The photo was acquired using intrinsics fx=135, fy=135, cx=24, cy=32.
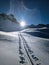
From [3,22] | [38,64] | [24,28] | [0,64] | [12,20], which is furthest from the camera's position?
[12,20]

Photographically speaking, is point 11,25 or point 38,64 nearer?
point 38,64

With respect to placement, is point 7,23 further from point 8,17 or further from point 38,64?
point 38,64

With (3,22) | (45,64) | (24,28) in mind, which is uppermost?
(3,22)

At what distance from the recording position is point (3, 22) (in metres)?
21.0

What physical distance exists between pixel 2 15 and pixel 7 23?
1.56 m

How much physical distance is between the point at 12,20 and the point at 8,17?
857 mm

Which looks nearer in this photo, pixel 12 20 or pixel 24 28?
pixel 24 28

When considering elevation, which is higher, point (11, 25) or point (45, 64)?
point (11, 25)

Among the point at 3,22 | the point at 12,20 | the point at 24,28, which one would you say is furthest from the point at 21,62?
the point at 12,20

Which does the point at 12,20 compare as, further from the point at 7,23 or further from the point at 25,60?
the point at 25,60

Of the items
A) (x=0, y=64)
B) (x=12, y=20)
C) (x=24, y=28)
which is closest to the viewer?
(x=0, y=64)

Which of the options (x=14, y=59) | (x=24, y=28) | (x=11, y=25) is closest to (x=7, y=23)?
(x=11, y=25)

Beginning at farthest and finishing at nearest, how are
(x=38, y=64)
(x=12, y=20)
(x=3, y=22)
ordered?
(x=12, y=20)
(x=3, y=22)
(x=38, y=64)

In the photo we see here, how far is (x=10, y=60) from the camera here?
3344 millimetres
